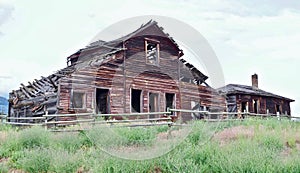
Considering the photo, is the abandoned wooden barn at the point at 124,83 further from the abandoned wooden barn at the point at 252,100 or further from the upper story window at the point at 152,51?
the abandoned wooden barn at the point at 252,100

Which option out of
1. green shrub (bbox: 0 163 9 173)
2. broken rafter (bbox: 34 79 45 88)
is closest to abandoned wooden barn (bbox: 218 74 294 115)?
broken rafter (bbox: 34 79 45 88)

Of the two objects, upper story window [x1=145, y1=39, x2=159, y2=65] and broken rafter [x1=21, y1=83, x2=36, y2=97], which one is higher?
upper story window [x1=145, y1=39, x2=159, y2=65]

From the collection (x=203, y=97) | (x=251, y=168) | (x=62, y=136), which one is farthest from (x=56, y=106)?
(x=251, y=168)

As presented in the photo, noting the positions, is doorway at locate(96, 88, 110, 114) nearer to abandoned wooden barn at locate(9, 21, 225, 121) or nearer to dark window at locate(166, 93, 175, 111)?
abandoned wooden barn at locate(9, 21, 225, 121)

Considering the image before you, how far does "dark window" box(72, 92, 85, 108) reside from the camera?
64.8ft

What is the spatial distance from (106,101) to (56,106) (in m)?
3.25

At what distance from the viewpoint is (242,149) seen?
9.39m

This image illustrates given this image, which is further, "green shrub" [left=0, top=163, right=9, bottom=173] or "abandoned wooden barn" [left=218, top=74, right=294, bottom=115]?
"abandoned wooden barn" [left=218, top=74, right=294, bottom=115]

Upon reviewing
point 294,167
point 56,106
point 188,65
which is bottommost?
point 294,167

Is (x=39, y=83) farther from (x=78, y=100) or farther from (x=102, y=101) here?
(x=78, y=100)

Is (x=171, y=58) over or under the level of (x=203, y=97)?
over

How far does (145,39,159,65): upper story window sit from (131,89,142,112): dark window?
2.16 metres

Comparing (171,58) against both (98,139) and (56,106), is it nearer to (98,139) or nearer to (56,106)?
(56,106)

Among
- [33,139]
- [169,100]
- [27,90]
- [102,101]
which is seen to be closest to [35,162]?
[33,139]
